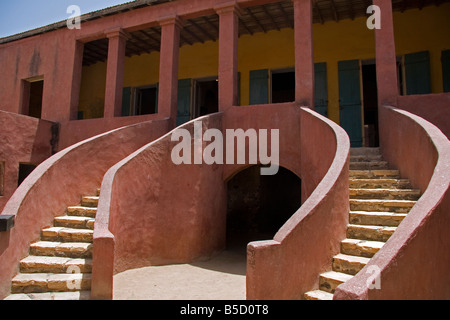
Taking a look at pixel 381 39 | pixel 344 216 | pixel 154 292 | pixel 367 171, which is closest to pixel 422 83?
pixel 381 39

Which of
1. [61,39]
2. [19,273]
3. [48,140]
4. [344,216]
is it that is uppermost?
[61,39]

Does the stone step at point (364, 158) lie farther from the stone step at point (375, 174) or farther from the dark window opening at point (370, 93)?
the dark window opening at point (370, 93)

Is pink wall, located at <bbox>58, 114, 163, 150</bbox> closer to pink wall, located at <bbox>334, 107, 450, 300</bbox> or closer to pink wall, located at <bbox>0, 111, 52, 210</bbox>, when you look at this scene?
pink wall, located at <bbox>0, 111, 52, 210</bbox>

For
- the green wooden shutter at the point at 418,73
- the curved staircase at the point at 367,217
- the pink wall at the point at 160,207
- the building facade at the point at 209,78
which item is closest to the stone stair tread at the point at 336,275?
the curved staircase at the point at 367,217

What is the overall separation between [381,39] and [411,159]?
3.33m

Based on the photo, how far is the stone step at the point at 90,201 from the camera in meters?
6.40

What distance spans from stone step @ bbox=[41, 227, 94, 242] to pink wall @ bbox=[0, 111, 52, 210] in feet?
11.9

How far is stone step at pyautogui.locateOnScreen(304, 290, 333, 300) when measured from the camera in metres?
3.68

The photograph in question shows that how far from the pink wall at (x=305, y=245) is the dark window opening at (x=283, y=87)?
9.94 metres

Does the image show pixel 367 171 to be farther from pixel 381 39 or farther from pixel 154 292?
pixel 154 292

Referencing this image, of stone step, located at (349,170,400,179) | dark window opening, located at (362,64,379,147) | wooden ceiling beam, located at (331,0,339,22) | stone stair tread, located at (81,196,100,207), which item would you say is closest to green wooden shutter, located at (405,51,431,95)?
wooden ceiling beam, located at (331,0,339,22)

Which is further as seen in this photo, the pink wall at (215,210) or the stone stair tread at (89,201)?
the stone stair tread at (89,201)

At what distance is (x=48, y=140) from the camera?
9.45m

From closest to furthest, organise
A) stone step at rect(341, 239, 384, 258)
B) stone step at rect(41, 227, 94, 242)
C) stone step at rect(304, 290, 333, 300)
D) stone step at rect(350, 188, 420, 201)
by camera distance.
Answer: stone step at rect(304, 290, 333, 300) → stone step at rect(341, 239, 384, 258) → stone step at rect(350, 188, 420, 201) → stone step at rect(41, 227, 94, 242)
